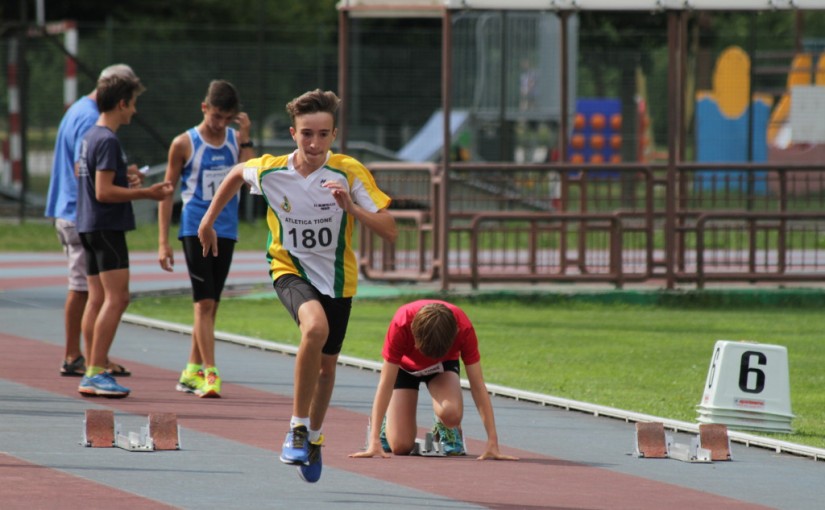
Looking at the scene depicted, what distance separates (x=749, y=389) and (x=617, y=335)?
4.78 meters

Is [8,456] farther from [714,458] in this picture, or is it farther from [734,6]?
[734,6]

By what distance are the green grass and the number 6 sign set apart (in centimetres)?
16

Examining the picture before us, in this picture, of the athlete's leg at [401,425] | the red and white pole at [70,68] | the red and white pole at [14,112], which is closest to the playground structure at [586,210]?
the red and white pole at [70,68]

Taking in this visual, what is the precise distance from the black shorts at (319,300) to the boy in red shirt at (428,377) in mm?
539

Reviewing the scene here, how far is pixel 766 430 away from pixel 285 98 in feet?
71.6

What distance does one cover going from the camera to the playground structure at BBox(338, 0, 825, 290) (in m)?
16.7

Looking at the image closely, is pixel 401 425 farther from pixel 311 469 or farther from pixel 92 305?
pixel 92 305

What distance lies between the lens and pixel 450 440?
7.98m

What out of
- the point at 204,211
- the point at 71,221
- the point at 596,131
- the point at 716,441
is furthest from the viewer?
the point at 596,131

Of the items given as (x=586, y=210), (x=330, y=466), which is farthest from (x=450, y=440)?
(x=586, y=210)

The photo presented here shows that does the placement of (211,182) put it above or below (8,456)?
above

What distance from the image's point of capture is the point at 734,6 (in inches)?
661

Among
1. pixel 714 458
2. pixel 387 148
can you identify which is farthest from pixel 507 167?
pixel 387 148

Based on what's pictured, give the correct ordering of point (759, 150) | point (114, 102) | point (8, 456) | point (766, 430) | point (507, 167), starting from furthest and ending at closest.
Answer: point (759, 150) → point (507, 167) → point (114, 102) → point (766, 430) → point (8, 456)
